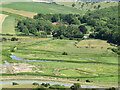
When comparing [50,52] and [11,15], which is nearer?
[50,52]

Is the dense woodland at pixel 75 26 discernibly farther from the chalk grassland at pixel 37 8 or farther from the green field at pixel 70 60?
the chalk grassland at pixel 37 8

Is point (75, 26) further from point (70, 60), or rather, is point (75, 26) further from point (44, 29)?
point (70, 60)

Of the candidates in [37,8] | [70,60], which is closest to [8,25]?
[37,8]

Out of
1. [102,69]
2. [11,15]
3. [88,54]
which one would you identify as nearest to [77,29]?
[11,15]

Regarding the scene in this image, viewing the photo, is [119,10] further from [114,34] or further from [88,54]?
[88,54]

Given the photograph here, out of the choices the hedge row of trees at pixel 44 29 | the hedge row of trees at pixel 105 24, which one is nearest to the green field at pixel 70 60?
the hedge row of trees at pixel 44 29

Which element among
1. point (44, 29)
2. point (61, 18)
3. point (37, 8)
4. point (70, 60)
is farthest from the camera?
point (37, 8)
